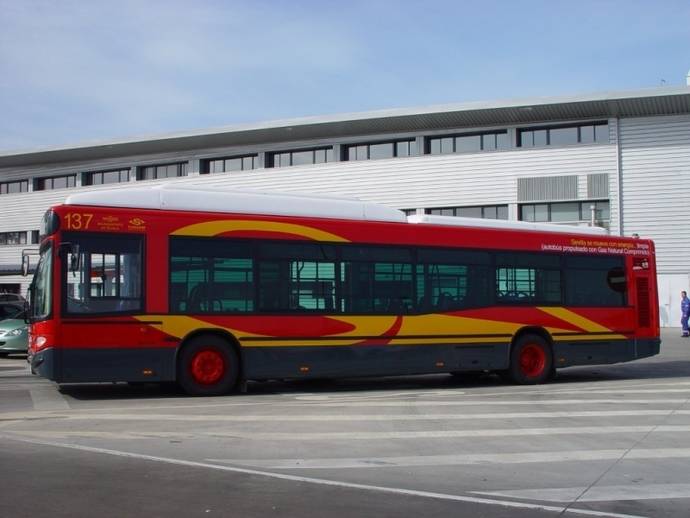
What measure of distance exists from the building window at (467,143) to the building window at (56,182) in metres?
23.1

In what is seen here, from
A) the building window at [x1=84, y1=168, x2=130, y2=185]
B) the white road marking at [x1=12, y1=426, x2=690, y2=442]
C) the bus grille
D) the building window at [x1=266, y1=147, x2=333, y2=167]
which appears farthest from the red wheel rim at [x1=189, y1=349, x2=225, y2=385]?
the building window at [x1=84, y1=168, x2=130, y2=185]

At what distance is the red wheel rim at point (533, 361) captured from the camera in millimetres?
16234

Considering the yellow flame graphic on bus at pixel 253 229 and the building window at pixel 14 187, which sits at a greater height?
the building window at pixel 14 187

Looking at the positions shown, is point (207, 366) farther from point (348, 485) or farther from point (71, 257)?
point (348, 485)

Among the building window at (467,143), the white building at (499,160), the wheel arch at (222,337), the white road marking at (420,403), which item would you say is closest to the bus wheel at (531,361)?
the white road marking at (420,403)

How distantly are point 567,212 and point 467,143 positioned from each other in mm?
5963

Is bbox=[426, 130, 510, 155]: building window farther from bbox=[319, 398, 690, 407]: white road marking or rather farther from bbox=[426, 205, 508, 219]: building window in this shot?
bbox=[319, 398, 690, 407]: white road marking

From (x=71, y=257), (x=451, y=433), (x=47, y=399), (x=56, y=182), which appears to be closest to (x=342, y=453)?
(x=451, y=433)

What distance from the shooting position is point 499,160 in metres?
38.0

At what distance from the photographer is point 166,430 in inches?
392

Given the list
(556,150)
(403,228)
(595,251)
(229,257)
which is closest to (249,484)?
(229,257)

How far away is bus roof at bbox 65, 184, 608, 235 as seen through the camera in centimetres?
1288

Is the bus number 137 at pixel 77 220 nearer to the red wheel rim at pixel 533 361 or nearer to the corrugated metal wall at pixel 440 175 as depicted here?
the red wheel rim at pixel 533 361

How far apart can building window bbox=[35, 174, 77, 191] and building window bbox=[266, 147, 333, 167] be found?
14.0m
